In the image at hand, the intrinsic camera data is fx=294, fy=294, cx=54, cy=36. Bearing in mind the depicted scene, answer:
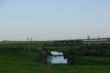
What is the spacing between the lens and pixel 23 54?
1449 inches

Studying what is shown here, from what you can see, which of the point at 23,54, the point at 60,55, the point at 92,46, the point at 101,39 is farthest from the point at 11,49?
the point at 101,39

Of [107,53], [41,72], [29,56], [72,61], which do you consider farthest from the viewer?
[107,53]

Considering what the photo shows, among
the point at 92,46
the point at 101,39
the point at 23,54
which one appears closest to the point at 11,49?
the point at 23,54

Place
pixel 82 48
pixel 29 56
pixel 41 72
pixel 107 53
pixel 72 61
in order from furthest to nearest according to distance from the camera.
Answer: pixel 82 48, pixel 107 53, pixel 29 56, pixel 72 61, pixel 41 72

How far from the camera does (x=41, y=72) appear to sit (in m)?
17.2

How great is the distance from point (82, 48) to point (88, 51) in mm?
961

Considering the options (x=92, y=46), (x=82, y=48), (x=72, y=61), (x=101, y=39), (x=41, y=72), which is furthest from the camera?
(x=101, y=39)

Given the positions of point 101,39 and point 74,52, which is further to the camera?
point 101,39

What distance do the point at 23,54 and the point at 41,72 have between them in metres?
19.9

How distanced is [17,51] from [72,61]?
1141cm

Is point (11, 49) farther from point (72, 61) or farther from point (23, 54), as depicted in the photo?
point (72, 61)

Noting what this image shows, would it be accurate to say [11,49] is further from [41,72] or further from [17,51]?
[41,72]

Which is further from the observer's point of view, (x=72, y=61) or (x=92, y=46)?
(x=92, y=46)

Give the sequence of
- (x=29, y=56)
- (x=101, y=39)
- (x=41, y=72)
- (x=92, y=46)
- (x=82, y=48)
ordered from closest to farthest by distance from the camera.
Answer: (x=41, y=72) → (x=29, y=56) → (x=82, y=48) → (x=92, y=46) → (x=101, y=39)
